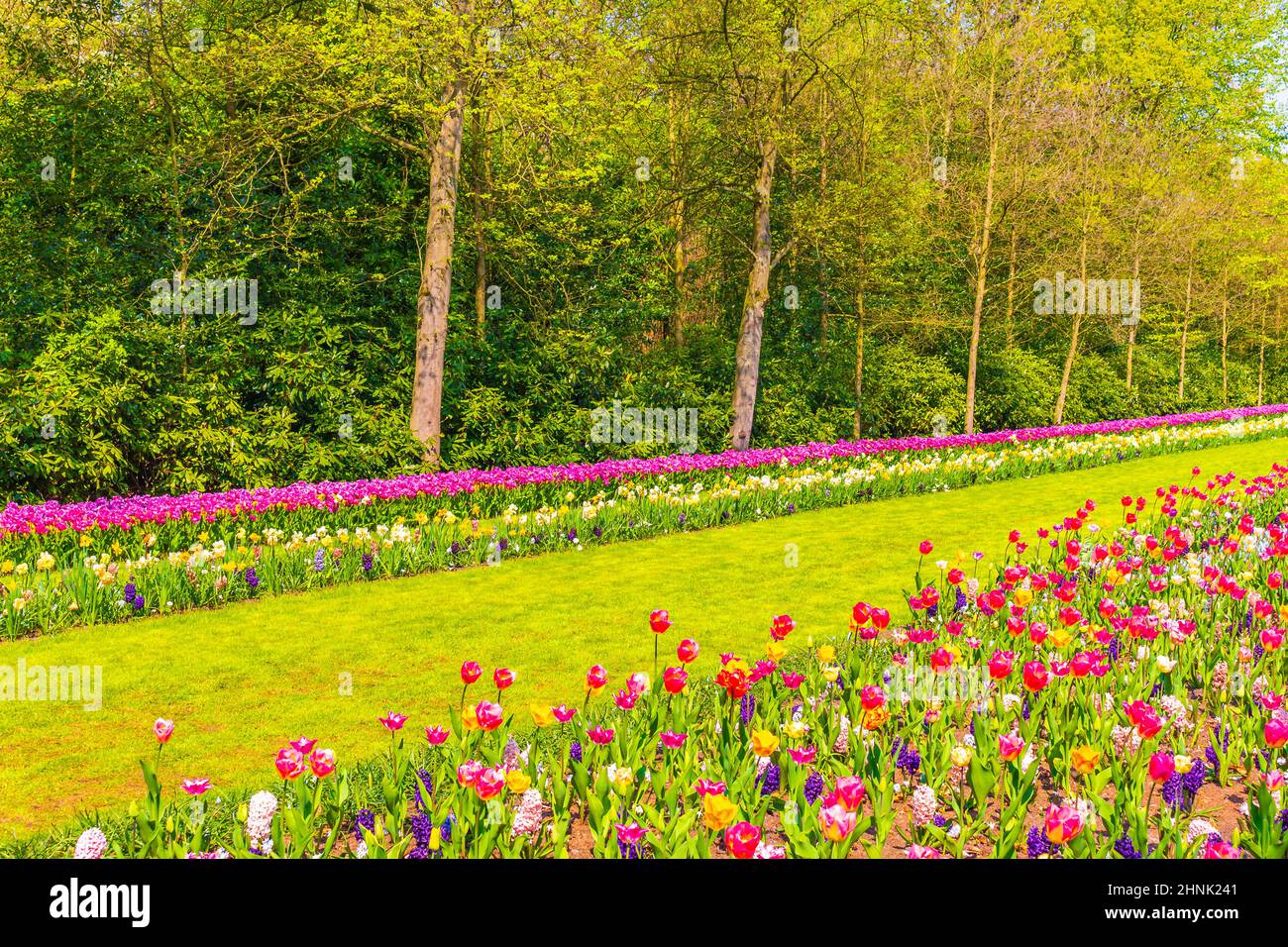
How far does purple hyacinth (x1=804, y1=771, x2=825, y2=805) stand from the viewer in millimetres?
3600

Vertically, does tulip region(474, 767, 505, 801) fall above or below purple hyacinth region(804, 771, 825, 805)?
above

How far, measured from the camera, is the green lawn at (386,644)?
4.89 m

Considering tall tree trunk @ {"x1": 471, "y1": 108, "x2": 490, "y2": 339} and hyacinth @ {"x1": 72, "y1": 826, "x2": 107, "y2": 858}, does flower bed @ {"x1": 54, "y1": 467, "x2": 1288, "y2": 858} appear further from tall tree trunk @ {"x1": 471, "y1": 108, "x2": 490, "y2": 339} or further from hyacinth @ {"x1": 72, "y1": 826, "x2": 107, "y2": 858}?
tall tree trunk @ {"x1": 471, "y1": 108, "x2": 490, "y2": 339}

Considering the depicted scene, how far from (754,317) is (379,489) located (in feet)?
28.8

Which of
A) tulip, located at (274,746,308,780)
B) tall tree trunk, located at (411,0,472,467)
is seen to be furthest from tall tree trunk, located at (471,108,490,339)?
tulip, located at (274,746,308,780)

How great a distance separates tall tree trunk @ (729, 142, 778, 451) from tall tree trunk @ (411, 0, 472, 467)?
5.87m

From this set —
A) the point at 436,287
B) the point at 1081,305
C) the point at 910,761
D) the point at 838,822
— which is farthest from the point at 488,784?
the point at 1081,305

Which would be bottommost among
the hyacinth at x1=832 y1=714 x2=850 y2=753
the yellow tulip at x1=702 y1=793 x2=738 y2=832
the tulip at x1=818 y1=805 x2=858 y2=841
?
the hyacinth at x1=832 y1=714 x2=850 y2=753

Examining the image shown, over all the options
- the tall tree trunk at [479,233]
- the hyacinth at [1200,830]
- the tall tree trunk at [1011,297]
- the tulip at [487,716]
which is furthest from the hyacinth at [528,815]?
the tall tree trunk at [1011,297]

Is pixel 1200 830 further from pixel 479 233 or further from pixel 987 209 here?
pixel 987 209

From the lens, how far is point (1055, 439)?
19.4m

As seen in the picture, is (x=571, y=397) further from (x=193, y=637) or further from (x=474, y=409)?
(x=193, y=637)
